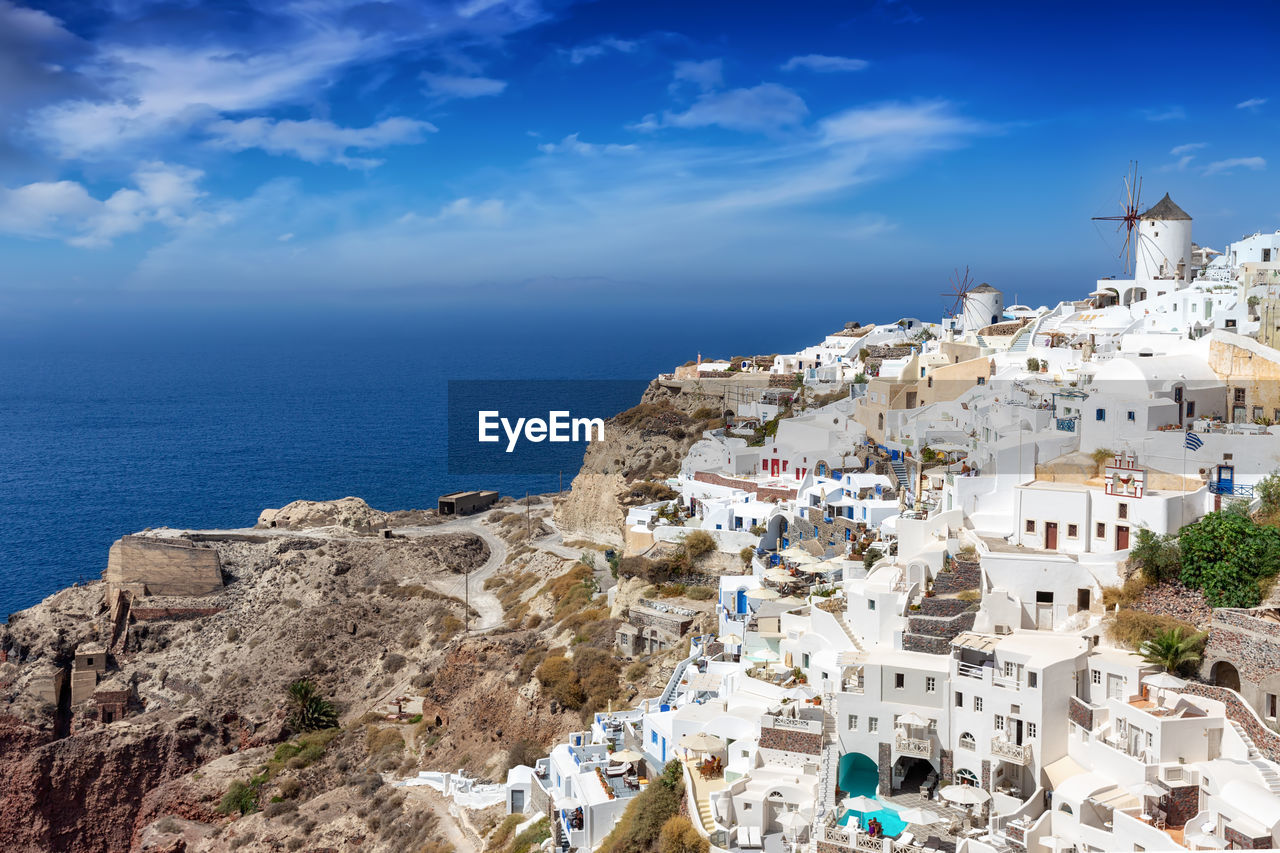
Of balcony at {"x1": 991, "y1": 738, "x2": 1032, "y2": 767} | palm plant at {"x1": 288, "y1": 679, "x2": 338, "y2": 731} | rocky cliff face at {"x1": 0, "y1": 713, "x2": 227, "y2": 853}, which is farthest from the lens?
palm plant at {"x1": 288, "y1": 679, "x2": 338, "y2": 731}

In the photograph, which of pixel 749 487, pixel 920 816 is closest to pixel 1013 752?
pixel 920 816

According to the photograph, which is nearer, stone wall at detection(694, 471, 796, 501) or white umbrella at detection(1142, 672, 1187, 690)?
white umbrella at detection(1142, 672, 1187, 690)

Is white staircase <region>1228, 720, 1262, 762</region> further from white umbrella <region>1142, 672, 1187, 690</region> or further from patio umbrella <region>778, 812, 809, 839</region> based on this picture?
patio umbrella <region>778, 812, 809, 839</region>

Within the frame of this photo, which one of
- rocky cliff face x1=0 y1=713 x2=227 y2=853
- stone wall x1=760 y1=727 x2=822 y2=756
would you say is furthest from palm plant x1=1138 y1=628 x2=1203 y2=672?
rocky cliff face x1=0 y1=713 x2=227 y2=853

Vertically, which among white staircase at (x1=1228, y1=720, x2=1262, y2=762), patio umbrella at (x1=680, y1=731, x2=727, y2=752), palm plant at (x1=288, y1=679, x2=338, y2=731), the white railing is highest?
white staircase at (x1=1228, y1=720, x2=1262, y2=762)

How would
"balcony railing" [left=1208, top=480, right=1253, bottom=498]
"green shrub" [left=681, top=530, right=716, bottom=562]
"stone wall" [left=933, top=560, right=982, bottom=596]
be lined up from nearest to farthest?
"stone wall" [left=933, top=560, right=982, bottom=596]
"balcony railing" [left=1208, top=480, right=1253, bottom=498]
"green shrub" [left=681, top=530, right=716, bottom=562]

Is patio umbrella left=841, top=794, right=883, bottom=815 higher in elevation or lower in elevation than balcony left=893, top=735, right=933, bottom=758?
lower

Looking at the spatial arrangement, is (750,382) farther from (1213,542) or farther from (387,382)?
(387,382)
